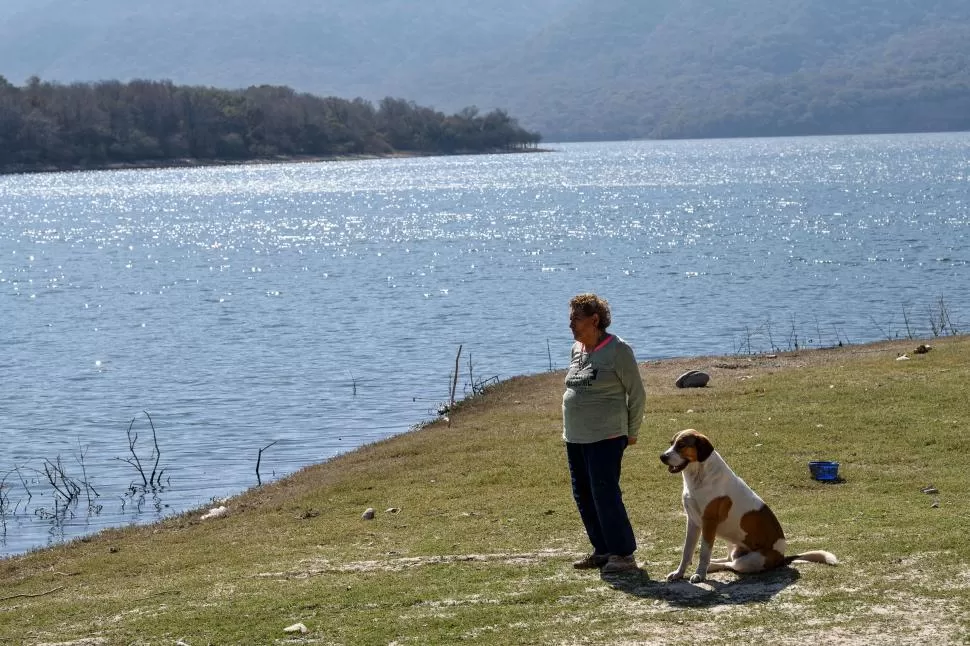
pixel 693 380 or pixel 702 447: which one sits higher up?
pixel 702 447

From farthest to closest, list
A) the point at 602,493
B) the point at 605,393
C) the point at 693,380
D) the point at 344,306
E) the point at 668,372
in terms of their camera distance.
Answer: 1. the point at 344,306
2. the point at 668,372
3. the point at 693,380
4. the point at 602,493
5. the point at 605,393

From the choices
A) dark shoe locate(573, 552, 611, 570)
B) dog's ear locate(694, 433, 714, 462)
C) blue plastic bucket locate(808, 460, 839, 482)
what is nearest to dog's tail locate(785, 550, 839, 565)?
dog's ear locate(694, 433, 714, 462)

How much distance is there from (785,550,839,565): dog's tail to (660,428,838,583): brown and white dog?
158 mm

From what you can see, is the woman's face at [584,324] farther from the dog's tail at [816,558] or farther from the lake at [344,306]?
the lake at [344,306]

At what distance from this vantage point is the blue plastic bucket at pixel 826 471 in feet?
48.5

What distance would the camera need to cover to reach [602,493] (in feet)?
35.1

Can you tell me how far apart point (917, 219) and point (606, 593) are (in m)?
76.2

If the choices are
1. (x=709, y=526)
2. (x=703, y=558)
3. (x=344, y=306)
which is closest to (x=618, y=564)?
(x=703, y=558)

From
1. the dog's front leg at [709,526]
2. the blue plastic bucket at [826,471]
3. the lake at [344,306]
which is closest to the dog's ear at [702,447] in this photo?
the dog's front leg at [709,526]

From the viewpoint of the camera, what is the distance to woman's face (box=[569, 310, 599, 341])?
10.3 meters

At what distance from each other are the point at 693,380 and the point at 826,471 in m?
8.61

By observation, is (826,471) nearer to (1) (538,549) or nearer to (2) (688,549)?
(1) (538,549)

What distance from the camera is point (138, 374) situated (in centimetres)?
3444

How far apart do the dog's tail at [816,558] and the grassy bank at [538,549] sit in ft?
0.40
